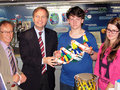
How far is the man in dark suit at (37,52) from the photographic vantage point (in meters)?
1.38

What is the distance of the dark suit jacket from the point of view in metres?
1.39

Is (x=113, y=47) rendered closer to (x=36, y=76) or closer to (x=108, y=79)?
(x=108, y=79)

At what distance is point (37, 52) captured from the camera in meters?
1.40

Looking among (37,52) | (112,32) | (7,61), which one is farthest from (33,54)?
(112,32)

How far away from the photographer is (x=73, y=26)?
1239mm

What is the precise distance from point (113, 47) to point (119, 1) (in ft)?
4.86

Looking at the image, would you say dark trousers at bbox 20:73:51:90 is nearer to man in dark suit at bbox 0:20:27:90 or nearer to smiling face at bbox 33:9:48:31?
man in dark suit at bbox 0:20:27:90

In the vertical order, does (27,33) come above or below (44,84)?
above

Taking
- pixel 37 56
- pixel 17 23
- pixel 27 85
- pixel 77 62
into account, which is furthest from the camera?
pixel 17 23

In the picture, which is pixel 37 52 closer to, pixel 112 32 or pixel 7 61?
pixel 7 61

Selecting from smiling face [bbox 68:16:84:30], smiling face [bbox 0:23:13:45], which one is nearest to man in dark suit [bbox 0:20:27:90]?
smiling face [bbox 0:23:13:45]

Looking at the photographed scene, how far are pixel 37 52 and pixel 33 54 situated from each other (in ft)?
0.14

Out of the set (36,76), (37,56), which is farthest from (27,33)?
(36,76)

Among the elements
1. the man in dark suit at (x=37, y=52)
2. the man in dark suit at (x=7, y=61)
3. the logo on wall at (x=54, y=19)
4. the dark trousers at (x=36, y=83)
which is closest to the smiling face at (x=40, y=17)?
the man in dark suit at (x=37, y=52)
